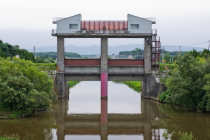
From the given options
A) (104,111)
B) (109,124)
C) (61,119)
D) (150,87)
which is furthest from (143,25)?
(61,119)

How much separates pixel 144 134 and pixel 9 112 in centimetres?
1124

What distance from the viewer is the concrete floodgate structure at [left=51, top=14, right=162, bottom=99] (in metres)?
41.0

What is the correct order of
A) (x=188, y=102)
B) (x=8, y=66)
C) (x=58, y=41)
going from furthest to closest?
(x=58, y=41), (x=188, y=102), (x=8, y=66)

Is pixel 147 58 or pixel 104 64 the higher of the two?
pixel 147 58

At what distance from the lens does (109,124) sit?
2742 cm

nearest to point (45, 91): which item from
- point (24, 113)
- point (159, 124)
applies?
point (24, 113)

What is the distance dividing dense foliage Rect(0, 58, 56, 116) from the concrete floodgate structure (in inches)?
477

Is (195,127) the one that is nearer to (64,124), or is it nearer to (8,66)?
(64,124)

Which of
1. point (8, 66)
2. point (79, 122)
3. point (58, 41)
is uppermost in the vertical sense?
point (58, 41)

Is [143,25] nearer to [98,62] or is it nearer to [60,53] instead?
[98,62]

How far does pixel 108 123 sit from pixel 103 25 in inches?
662

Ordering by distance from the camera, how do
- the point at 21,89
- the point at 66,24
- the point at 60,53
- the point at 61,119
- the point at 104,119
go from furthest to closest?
the point at 60,53 → the point at 66,24 → the point at 104,119 → the point at 61,119 → the point at 21,89

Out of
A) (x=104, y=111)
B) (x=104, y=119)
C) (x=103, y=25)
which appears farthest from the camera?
(x=103, y=25)

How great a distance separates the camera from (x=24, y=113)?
27.8 metres
